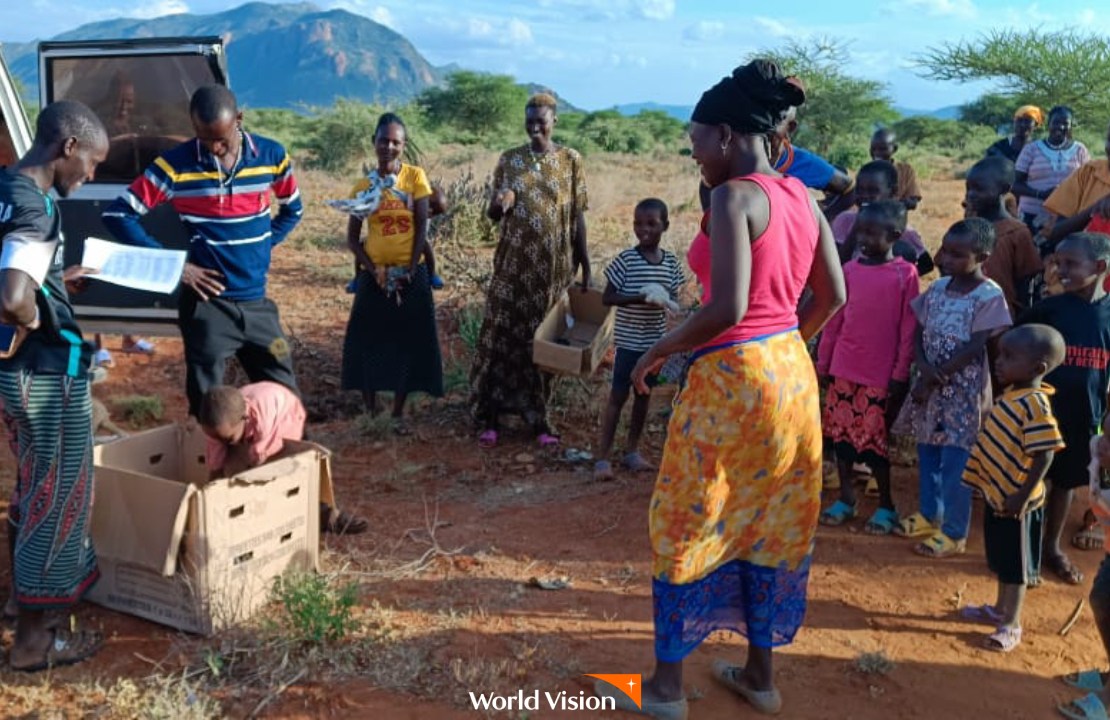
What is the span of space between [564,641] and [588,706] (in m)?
0.42

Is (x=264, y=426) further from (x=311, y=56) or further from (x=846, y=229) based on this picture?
(x=311, y=56)

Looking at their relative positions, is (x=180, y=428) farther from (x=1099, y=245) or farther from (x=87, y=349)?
(x=1099, y=245)

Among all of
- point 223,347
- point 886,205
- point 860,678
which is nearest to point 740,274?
point 860,678

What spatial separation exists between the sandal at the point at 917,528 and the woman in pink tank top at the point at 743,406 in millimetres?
1702

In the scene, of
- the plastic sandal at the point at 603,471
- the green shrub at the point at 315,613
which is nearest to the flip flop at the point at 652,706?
the green shrub at the point at 315,613

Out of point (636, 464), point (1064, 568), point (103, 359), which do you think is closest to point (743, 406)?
point (1064, 568)

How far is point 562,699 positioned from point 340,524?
165 centimetres

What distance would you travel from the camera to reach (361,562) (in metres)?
4.06

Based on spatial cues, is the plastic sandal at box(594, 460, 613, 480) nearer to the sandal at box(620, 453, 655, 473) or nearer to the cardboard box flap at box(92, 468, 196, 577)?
the sandal at box(620, 453, 655, 473)

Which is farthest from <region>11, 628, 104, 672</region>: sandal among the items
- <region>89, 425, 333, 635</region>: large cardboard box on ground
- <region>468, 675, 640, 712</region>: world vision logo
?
<region>468, 675, 640, 712</region>: world vision logo

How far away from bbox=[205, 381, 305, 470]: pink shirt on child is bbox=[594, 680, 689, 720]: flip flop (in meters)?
1.61

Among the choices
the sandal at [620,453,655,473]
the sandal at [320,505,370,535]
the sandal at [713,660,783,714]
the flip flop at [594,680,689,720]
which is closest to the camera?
the flip flop at [594,680,689,720]

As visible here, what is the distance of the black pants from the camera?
13.5 ft

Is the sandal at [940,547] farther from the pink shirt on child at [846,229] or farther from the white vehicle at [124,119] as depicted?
the white vehicle at [124,119]
